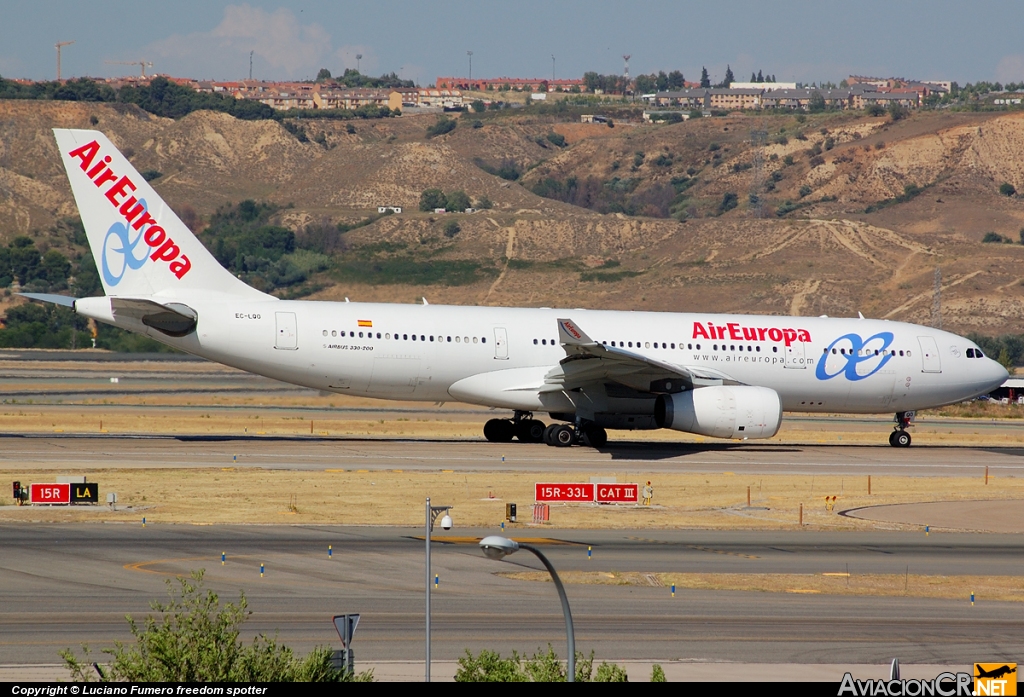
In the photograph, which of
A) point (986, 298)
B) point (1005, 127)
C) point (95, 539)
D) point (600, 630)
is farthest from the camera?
point (1005, 127)

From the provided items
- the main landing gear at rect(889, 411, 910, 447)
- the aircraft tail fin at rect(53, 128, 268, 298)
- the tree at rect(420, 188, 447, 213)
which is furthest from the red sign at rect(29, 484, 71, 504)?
the tree at rect(420, 188, 447, 213)

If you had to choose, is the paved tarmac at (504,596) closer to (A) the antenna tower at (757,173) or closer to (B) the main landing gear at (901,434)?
(B) the main landing gear at (901,434)

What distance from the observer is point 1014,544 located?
1066 inches

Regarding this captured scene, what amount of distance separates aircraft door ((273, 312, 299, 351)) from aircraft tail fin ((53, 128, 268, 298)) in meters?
2.42

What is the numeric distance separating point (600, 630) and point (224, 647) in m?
7.13

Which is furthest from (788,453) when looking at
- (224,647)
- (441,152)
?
(441,152)

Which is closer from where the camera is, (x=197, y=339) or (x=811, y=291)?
(x=197, y=339)

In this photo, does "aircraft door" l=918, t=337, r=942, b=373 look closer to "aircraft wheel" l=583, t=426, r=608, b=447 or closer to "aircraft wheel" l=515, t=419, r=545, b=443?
"aircraft wheel" l=583, t=426, r=608, b=447

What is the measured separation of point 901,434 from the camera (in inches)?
1804

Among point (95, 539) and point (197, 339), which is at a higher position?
point (197, 339)

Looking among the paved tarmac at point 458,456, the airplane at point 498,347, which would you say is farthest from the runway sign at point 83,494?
the airplane at point 498,347

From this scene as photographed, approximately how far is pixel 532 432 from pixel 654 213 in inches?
5546

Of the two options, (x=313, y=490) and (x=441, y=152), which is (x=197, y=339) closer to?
(x=313, y=490)

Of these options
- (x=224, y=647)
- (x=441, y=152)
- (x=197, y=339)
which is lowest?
(x=224, y=647)
